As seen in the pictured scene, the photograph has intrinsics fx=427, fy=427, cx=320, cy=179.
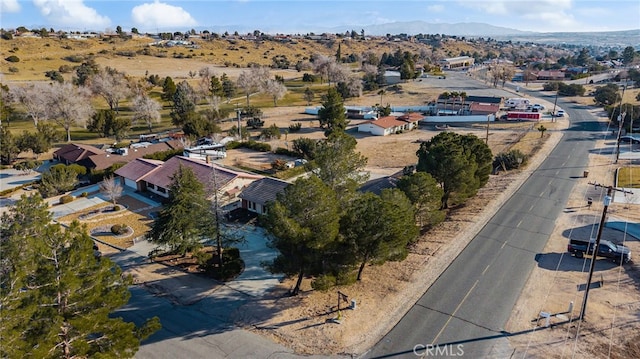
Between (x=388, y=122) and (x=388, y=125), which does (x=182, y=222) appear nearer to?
(x=388, y=125)

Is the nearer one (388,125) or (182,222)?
(182,222)

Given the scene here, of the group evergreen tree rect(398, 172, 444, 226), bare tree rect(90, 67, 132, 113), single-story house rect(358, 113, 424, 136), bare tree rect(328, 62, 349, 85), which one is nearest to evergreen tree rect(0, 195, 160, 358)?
evergreen tree rect(398, 172, 444, 226)

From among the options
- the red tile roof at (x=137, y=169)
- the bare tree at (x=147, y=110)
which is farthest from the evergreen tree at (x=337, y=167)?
the bare tree at (x=147, y=110)

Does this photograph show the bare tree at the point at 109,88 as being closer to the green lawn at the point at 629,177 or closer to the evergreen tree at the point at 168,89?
the evergreen tree at the point at 168,89

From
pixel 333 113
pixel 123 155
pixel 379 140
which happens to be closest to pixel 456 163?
pixel 379 140

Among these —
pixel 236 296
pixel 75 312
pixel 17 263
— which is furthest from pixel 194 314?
pixel 17 263
